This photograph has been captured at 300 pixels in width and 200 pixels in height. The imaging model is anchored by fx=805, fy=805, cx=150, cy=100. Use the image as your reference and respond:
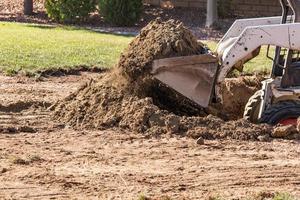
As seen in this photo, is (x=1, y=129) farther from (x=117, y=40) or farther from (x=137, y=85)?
(x=117, y=40)

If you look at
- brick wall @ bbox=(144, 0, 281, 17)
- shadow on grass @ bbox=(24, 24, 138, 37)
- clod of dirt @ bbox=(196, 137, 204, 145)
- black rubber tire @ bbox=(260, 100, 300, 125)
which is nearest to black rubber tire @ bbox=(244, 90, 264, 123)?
black rubber tire @ bbox=(260, 100, 300, 125)

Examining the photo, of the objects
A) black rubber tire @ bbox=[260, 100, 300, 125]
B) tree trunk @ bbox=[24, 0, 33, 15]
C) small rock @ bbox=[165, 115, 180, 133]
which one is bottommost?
tree trunk @ bbox=[24, 0, 33, 15]

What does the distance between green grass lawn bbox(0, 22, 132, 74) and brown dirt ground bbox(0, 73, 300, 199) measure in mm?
4885

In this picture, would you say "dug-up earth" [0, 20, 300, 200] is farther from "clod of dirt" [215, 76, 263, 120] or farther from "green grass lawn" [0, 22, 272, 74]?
"green grass lawn" [0, 22, 272, 74]

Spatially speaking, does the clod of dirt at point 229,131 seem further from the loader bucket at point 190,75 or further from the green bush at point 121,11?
the green bush at point 121,11

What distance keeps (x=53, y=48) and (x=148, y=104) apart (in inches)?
324

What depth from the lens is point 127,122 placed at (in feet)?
32.0

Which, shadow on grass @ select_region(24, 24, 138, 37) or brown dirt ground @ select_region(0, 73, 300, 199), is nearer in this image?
brown dirt ground @ select_region(0, 73, 300, 199)

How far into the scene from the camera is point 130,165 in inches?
315

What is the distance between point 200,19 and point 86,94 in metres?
15.7

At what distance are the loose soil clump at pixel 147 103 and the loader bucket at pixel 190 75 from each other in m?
0.18

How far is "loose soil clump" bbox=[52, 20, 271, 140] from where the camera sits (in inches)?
373

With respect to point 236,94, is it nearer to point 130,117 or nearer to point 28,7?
point 130,117

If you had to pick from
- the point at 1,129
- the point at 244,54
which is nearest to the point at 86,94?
the point at 1,129
